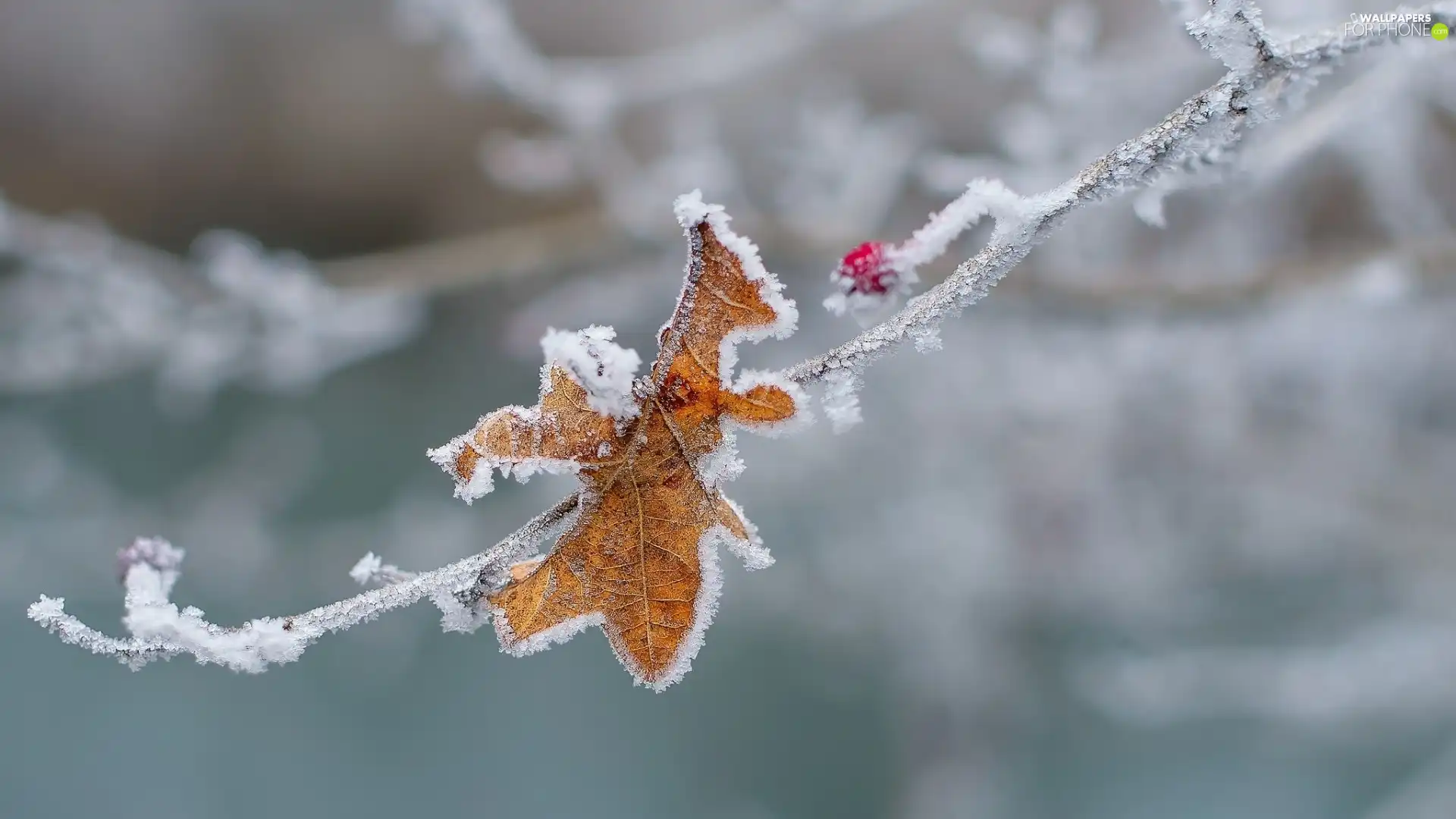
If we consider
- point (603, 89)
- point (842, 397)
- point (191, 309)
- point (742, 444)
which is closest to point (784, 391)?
point (842, 397)

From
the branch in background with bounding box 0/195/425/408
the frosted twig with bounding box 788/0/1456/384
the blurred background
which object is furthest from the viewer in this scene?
the blurred background

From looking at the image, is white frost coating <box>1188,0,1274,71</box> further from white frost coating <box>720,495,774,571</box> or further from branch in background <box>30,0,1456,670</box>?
white frost coating <box>720,495,774,571</box>

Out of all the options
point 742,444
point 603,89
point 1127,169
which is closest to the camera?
point 1127,169

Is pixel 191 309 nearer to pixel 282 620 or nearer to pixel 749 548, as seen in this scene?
pixel 282 620

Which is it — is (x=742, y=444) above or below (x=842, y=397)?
above

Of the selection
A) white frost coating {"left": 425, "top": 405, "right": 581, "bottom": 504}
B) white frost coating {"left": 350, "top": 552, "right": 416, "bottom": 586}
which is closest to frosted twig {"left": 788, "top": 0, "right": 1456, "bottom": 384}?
white frost coating {"left": 425, "top": 405, "right": 581, "bottom": 504}

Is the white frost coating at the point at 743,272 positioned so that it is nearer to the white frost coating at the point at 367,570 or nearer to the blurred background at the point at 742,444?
the white frost coating at the point at 367,570

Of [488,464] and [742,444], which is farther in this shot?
[742,444]
